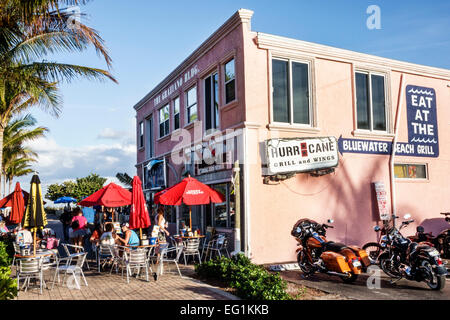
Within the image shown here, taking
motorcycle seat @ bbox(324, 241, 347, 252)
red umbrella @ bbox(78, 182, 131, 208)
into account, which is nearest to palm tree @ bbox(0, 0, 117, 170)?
red umbrella @ bbox(78, 182, 131, 208)

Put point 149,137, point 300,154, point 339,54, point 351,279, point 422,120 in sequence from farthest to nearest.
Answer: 1. point 149,137
2. point 422,120
3. point 339,54
4. point 300,154
5. point 351,279

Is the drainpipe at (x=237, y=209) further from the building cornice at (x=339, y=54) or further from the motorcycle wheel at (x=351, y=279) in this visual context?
the building cornice at (x=339, y=54)

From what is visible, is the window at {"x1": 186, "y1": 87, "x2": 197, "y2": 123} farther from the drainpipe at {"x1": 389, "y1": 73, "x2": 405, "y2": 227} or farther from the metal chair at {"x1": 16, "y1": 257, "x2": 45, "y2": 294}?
the metal chair at {"x1": 16, "y1": 257, "x2": 45, "y2": 294}

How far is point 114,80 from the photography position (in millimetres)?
12867

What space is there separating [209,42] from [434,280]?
398 inches

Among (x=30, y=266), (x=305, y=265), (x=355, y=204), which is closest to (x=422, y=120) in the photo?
(x=355, y=204)

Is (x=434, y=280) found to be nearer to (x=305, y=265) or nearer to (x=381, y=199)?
(x=305, y=265)

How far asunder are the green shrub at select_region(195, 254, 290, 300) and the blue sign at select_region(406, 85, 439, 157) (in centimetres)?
913

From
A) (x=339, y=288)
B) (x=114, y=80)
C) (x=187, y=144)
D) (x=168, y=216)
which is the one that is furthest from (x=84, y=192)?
(x=339, y=288)

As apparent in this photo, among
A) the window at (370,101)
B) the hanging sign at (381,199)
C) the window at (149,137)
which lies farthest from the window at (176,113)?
the hanging sign at (381,199)

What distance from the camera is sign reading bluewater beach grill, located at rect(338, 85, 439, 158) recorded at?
48.9 feet

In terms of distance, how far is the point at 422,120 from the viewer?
51.3 feet

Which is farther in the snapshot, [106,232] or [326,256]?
[106,232]

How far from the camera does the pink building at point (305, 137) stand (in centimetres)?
1241
